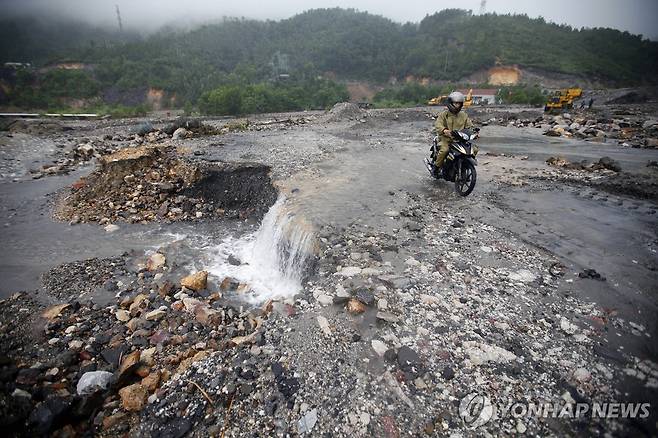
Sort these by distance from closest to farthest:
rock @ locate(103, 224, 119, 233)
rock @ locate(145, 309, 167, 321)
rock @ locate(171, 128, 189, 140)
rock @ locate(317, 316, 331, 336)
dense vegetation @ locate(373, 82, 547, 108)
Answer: rock @ locate(317, 316, 331, 336)
rock @ locate(145, 309, 167, 321)
rock @ locate(103, 224, 119, 233)
rock @ locate(171, 128, 189, 140)
dense vegetation @ locate(373, 82, 547, 108)

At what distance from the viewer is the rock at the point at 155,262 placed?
554cm

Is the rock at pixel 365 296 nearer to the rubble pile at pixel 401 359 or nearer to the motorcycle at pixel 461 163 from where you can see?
the rubble pile at pixel 401 359

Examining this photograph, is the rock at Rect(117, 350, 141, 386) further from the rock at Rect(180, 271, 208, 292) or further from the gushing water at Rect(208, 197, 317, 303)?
the gushing water at Rect(208, 197, 317, 303)

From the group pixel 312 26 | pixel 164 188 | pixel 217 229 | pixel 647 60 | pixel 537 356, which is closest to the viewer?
pixel 537 356

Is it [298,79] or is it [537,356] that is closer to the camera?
[537,356]

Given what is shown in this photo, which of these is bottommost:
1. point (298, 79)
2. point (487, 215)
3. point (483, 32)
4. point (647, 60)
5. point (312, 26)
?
point (487, 215)

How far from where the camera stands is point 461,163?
650cm

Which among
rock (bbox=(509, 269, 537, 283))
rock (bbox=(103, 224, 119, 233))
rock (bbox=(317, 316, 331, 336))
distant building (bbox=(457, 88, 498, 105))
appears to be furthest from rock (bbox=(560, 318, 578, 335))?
distant building (bbox=(457, 88, 498, 105))

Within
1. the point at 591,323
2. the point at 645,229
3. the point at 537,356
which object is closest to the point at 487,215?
the point at 645,229

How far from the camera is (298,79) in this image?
6762 cm

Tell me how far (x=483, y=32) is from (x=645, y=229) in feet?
310

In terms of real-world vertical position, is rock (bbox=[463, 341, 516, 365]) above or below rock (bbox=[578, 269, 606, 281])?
below

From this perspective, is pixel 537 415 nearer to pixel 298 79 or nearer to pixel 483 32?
pixel 298 79

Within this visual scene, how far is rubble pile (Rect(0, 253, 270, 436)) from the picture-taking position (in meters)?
2.74
